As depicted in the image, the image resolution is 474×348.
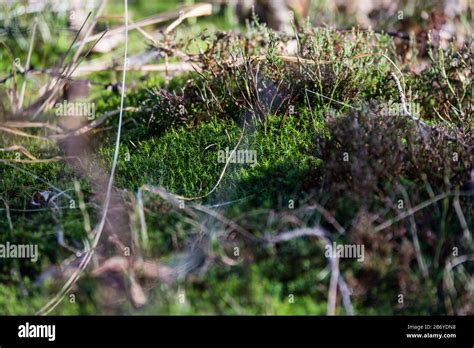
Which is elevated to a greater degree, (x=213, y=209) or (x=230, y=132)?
(x=230, y=132)

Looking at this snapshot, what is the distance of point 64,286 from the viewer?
3.24m

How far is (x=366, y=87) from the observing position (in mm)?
4570

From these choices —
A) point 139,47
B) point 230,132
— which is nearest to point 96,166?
point 230,132

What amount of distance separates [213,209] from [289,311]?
2.83 feet

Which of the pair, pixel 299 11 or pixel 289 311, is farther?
pixel 299 11

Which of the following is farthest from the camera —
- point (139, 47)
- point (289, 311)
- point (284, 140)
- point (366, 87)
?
point (139, 47)

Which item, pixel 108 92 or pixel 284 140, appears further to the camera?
pixel 108 92

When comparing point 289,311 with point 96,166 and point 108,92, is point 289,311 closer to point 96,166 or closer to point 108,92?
point 96,166

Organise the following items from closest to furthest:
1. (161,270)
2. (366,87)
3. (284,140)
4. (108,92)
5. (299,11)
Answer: (161,270) → (284,140) → (366,87) → (108,92) → (299,11)

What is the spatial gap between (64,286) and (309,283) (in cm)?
123

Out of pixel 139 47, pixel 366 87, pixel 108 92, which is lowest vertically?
pixel 366 87
